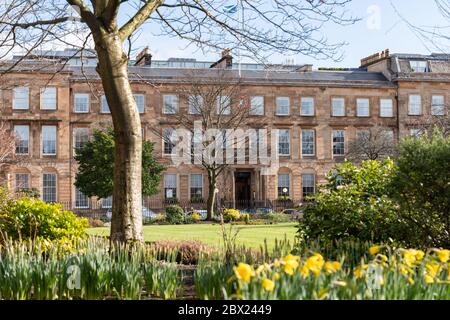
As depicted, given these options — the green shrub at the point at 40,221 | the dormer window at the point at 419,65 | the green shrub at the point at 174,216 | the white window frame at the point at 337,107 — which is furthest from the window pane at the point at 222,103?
the green shrub at the point at 40,221

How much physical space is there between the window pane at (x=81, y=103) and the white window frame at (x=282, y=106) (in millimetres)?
13093

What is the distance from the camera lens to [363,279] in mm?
4301

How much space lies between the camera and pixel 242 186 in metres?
45.8

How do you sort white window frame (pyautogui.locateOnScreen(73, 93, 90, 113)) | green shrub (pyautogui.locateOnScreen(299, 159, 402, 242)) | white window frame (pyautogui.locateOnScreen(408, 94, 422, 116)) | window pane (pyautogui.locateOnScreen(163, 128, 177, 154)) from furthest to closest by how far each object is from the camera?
white window frame (pyautogui.locateOnScreen(408, 94, 422, 116)) < white window frame (pyautogui.locateOnScreen(73, 93, 90, 113)) < window pane (pyautogui.locateOnScreen(163, 128, 177, 154)) < green shrub (pyautogui.locateOnScreen(299, 159, 402, 242))

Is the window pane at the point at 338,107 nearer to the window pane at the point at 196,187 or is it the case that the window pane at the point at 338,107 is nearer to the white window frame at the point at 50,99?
the window pane at the point at 196,187

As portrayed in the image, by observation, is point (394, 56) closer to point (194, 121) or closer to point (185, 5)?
point (194, 121)

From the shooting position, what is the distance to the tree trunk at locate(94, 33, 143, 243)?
8.74m

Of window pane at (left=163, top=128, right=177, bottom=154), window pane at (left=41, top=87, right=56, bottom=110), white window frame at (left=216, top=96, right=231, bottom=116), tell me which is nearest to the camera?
white window frame at (left=216, top=96, right=231, bottom=116)

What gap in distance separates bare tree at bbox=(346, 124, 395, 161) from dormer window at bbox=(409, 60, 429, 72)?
7.82 metres

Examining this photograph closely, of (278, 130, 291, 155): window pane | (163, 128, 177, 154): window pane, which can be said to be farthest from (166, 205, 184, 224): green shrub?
(278, 130, 291, 155): window pane

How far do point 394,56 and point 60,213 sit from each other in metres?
40.5

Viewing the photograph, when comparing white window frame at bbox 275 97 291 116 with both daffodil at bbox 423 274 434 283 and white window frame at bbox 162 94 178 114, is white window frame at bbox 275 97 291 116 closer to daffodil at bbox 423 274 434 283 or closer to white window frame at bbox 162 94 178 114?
white window frame at bbox 162 94 178 114
